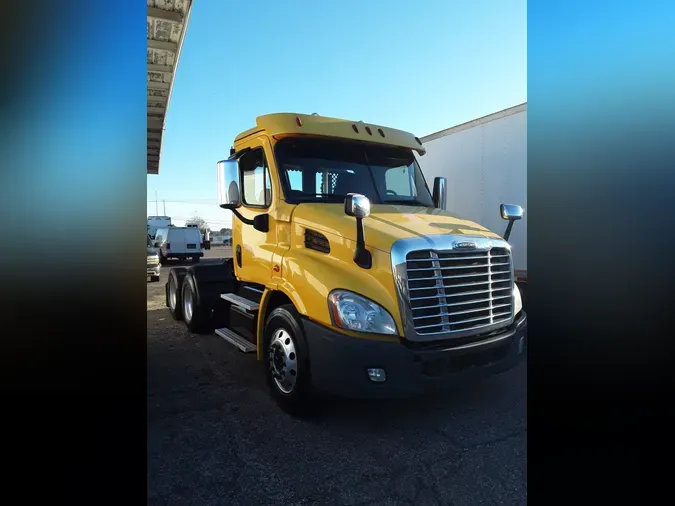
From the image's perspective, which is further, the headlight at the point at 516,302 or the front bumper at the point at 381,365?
the headlight at the point at 516,302

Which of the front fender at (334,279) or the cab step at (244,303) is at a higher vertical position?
the front fender at (334,279)

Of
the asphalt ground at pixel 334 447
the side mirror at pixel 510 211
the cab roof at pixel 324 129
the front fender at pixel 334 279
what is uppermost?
the cab roof at pixel 324 129

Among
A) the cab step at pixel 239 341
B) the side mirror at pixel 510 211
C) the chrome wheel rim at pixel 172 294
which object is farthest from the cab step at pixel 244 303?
the side mirror at pixel 510 211

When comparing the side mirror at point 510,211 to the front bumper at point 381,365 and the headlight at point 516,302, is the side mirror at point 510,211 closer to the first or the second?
the headlight at point 516,302

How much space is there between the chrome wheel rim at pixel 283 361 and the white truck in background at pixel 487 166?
3.11 meters

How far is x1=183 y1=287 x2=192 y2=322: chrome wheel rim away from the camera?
Answer: 21.8 feet

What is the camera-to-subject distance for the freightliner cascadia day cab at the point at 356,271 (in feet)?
10.4

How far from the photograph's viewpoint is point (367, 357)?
3.09m

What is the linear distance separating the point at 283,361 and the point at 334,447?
0.90 meters

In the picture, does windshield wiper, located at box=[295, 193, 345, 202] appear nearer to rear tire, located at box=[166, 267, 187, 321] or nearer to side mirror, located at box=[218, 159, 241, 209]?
side mirror, located at box=[218, 159, 241, 209]

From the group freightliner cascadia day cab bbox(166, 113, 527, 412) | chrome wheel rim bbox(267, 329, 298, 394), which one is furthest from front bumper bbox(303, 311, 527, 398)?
chrome wheel rim bbox(267, 329, 298, 394)
